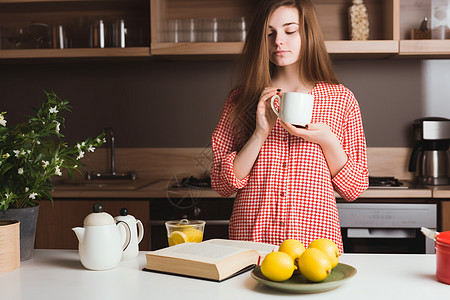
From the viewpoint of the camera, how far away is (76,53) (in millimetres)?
2869

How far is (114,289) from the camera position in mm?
1074

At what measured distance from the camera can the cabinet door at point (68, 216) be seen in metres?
2.59

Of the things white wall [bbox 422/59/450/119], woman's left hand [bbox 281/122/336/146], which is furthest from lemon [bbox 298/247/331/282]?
white wall [bbox 422/59/450/119]

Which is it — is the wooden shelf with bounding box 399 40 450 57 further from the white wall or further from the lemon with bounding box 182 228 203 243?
the lemon with bounding box 182 228 203 243

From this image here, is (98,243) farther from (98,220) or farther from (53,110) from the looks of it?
(53,110)

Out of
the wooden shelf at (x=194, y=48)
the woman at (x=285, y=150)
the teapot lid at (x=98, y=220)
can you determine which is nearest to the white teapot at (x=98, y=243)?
the teapot lid at (x=98, y=220)

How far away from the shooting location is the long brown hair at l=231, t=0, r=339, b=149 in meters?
1.69

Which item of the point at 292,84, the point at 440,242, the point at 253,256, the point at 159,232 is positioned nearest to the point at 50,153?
the point at 253,256

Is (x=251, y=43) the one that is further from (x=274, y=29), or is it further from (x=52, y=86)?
(x=52, y=86)

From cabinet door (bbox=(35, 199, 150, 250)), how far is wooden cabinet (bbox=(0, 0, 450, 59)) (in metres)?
0.80

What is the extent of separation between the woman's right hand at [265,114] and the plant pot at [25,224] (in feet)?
2.20

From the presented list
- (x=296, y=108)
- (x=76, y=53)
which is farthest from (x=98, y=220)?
(x=76, y=53)

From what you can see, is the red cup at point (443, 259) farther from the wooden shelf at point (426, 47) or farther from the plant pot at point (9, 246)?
the wooden shelf at point (426, 47)

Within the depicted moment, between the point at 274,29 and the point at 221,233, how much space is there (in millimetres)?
1220
